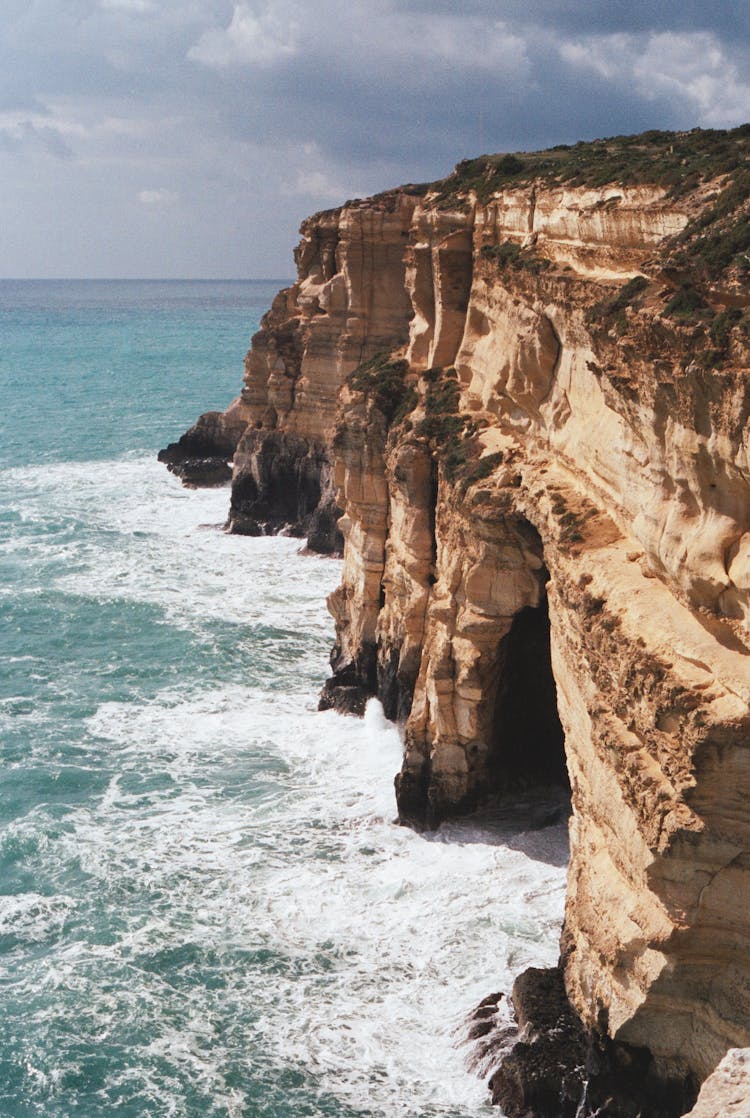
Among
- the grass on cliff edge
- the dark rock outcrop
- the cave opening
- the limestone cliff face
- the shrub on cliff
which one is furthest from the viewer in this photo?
the dark rock outcrop

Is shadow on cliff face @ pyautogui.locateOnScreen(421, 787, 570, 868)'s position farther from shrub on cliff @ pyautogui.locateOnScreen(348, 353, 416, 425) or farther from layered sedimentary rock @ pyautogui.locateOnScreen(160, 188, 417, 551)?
layered sedimentary rock @ pyautogui.locateOnScreen(160, 188, 417, 551)

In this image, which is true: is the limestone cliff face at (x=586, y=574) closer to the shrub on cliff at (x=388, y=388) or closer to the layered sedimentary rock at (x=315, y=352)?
the shrub on cliff at (x=388, y=388)

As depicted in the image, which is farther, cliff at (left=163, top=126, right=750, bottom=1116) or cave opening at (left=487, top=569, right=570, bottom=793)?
cave opening at (left=487, top=569, right=570, bottom=793)

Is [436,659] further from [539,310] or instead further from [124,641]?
[124,641]

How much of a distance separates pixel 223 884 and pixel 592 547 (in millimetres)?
11730

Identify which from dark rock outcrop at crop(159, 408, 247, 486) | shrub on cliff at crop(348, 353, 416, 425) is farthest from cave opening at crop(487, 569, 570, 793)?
dark rock outcrop at crop(159, 408, 247, 486)

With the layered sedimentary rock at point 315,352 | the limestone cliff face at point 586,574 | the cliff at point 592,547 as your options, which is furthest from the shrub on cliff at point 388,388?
the layered sedimentary rock at point 315,352

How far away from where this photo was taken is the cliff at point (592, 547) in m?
17.3

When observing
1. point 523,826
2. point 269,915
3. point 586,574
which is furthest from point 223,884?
point 586,574

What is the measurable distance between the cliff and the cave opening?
0.22ft

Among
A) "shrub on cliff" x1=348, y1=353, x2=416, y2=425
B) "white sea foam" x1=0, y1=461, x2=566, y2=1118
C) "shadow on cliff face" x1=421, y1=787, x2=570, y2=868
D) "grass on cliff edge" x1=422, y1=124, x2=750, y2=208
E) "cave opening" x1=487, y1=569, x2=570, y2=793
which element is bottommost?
"white sea foam" x1=0, y1=461, x2=566, y2=1118

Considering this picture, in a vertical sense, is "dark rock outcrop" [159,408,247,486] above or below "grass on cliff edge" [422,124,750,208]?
below

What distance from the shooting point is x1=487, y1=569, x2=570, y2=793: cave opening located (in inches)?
1153

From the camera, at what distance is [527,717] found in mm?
30094
